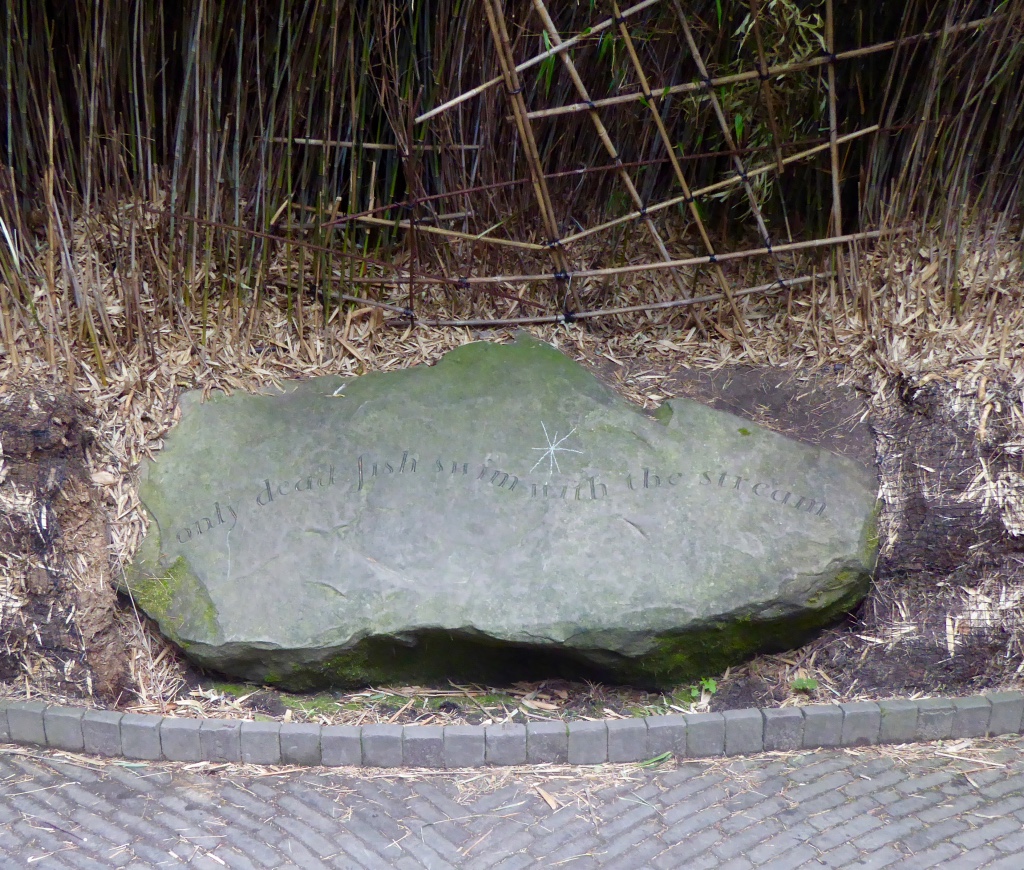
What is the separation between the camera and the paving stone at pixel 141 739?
2.33 metres

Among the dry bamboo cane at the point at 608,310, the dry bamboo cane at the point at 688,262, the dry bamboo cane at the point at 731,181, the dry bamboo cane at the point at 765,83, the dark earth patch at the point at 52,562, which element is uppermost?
the dry bamboo cane at the point at 765,83

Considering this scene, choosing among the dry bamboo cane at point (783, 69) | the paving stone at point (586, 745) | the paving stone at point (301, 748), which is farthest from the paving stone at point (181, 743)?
the dry bamboo cane at point (783, 69)

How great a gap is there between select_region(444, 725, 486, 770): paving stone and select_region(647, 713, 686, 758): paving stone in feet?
1.45

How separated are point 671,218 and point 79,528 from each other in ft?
7.37

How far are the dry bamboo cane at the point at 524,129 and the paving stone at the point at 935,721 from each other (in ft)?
5.57

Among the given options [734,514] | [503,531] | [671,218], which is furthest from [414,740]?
[671,218]

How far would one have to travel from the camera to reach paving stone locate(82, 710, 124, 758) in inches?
92.0

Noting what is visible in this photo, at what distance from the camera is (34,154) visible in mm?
2834

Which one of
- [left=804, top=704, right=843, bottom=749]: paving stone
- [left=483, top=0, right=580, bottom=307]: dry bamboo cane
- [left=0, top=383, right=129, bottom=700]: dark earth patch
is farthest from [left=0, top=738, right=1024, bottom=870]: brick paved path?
[left=483, top=0, right=580, bottom=307]: dry bamboo cane

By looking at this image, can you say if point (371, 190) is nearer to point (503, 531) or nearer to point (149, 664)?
point (503, 531)

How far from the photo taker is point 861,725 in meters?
2.39

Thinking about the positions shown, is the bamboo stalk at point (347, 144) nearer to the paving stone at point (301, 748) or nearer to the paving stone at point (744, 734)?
the paving stone at point (301, 748)

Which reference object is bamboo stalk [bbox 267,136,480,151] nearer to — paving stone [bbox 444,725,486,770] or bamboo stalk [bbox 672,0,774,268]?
bamboo stalk [bbox 672,0,774,268]

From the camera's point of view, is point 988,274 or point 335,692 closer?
point 335,692
